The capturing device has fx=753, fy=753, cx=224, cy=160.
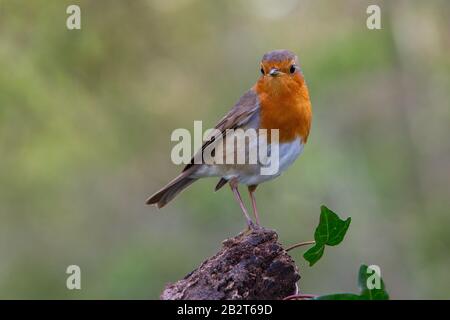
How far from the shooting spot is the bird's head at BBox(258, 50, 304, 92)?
4762mm

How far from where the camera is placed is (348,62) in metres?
Result: 9.49

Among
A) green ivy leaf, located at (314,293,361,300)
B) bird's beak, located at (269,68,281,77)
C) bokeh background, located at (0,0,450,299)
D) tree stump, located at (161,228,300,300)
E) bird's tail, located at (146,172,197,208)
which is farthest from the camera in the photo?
bokeh background, located at (0,0,450,299)

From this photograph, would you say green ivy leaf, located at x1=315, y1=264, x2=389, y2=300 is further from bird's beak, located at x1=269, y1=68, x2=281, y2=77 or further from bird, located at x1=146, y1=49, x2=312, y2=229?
bird's beak, located at x1=269, y1=68, x2=281, y2=77

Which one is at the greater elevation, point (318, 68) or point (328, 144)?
point (318, 68)

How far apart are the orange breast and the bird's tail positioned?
0.76 m

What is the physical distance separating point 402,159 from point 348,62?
2.17 metres

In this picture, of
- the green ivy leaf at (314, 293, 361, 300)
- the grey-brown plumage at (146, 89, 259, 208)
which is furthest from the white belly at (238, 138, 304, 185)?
the green ivy leaf at (314, 293, 361, 300)

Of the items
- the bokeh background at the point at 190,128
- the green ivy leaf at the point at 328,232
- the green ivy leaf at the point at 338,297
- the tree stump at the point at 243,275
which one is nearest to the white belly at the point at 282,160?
the tree stump at the point at 243,275

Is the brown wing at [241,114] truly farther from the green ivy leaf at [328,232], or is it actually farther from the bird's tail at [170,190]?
the green ivy leaf at [328,232]

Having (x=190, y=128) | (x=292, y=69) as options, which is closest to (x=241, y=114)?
(x=292, y=69)
